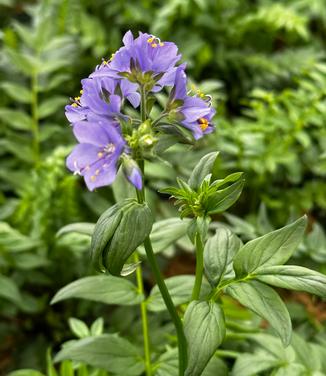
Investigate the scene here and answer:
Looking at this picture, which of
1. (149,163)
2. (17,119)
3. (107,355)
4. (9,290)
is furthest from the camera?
(17,119)

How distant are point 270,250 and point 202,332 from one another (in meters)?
0.20

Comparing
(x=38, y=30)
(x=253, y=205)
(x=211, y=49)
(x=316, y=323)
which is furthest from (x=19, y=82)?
(x=316, y=323)

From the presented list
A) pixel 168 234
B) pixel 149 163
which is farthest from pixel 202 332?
pixel 149 163

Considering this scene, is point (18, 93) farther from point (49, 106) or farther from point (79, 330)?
point (79, 330)

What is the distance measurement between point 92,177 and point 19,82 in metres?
1.71

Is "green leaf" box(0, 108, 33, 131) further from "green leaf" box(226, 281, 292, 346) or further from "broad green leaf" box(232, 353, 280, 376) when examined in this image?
"green leaf" box(226, 281, 292, 346)

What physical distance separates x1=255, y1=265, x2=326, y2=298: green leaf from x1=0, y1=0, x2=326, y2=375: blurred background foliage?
1.46 feet

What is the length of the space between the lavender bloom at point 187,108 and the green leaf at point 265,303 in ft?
0.98

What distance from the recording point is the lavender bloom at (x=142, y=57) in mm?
1018

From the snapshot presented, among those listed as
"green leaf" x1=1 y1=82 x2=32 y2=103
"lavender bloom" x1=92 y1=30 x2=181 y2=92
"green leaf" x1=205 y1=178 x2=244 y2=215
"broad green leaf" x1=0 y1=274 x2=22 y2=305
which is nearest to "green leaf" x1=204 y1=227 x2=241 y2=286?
"green leaf" x1=205 y1=178 x2=244 y2=215

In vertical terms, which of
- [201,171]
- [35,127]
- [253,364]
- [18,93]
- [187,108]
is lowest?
[253,364]

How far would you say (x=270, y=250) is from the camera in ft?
3.73

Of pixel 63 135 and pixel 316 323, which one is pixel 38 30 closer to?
pixel 63 135

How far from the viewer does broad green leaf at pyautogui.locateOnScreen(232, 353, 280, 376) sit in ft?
4.53
